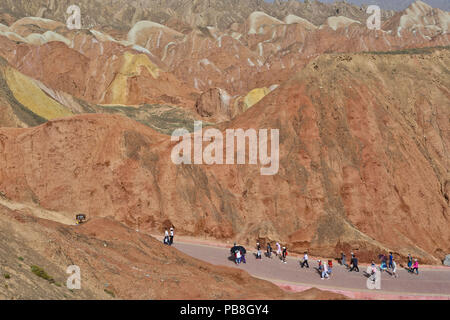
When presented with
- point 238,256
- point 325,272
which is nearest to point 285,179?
point 238,256

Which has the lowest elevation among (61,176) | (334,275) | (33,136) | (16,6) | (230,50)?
(334,275)

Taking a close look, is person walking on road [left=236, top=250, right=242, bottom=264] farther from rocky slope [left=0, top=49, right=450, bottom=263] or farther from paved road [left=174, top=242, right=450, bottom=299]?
rocky slope [left=0, top=49, right=450, bottom=263]

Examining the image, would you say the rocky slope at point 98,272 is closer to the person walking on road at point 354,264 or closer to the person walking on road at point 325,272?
the person walking on road at point 325,272

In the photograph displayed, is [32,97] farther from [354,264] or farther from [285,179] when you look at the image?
[354,264]

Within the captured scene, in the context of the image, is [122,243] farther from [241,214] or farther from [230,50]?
[230,50]

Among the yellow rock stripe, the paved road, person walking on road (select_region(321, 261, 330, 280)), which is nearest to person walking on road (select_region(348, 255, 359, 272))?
the paved road

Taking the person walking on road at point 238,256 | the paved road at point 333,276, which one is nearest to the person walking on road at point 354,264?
the paved road at point 333,276
